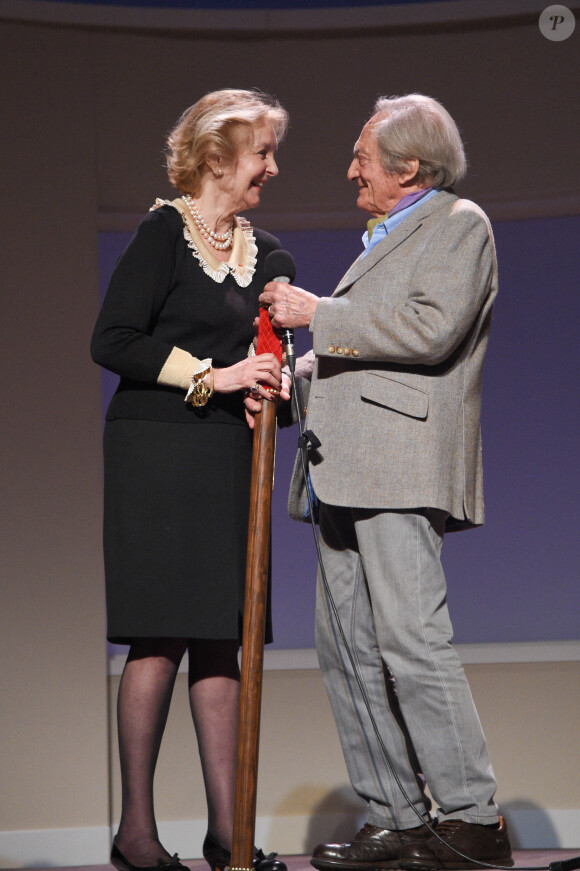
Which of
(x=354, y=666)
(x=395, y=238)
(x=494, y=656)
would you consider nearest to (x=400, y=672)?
(x=354, y=666)

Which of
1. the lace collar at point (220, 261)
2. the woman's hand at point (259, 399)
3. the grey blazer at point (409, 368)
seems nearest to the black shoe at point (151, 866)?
the grey blazer at point (409, 368)

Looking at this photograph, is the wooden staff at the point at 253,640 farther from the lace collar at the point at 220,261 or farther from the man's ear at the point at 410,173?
the man's ear at the point at 410,173

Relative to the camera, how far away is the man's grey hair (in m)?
2.50

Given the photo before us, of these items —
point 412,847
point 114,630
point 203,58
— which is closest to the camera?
point 412,847

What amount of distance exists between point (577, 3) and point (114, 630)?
2.63 meters

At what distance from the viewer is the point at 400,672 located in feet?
7.61

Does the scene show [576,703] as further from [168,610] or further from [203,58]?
[203,58]

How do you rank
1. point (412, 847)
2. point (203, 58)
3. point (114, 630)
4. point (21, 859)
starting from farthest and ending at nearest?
point (203, 58), point (21, 859), point (114, 630), point (412, 847)

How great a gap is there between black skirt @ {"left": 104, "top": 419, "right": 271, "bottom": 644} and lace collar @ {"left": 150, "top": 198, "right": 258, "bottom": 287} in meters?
0.36

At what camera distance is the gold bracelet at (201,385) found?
2418 millimetres

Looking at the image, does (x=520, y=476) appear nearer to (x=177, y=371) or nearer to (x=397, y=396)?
(x=397, y=396)

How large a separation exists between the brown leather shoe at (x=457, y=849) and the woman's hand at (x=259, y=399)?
0.95 meters

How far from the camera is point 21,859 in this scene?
11.7 ft

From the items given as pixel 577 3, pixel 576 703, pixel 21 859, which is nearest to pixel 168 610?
pixel 21 859
